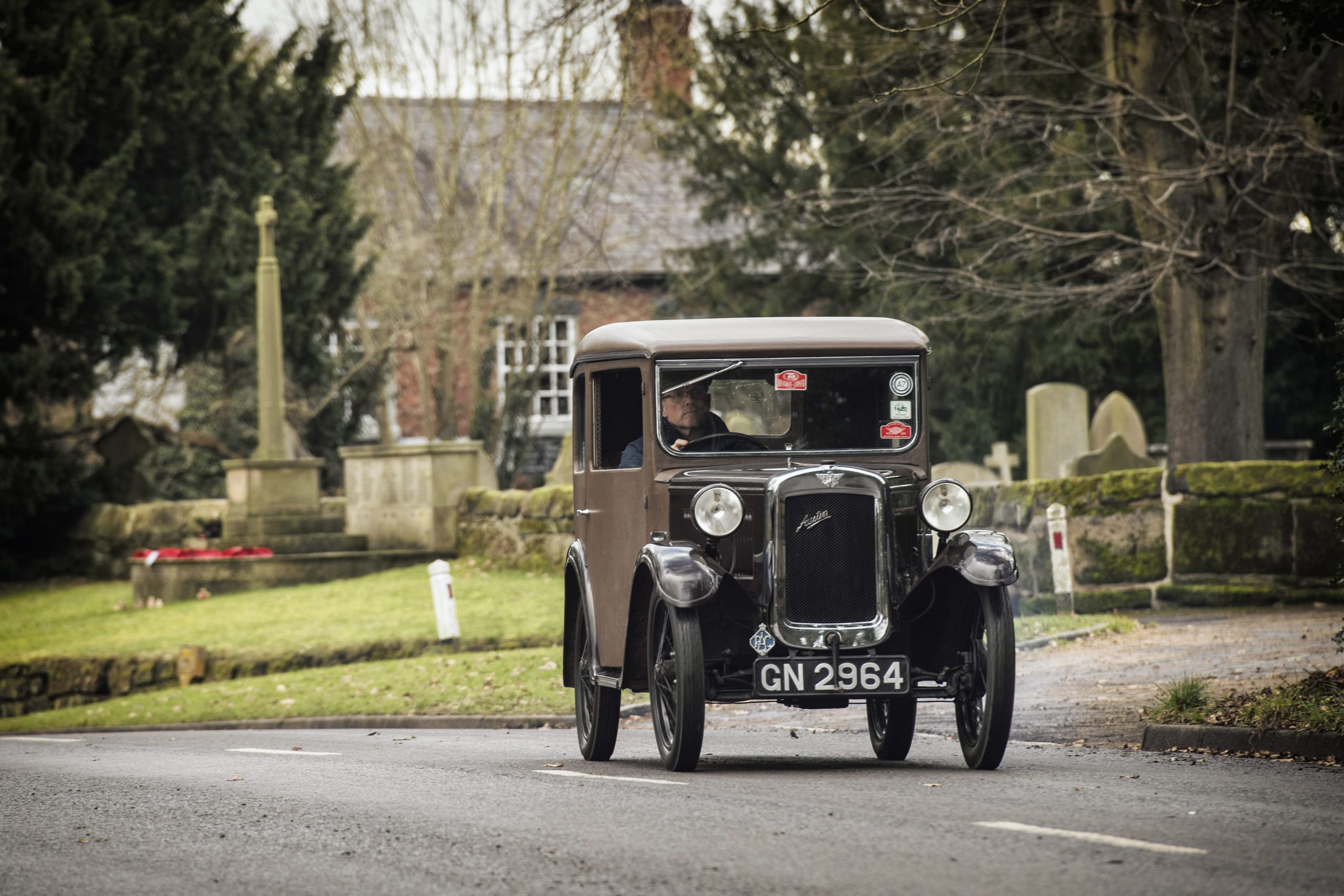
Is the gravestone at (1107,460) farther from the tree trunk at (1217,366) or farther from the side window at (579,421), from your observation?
the side window at (579,421)

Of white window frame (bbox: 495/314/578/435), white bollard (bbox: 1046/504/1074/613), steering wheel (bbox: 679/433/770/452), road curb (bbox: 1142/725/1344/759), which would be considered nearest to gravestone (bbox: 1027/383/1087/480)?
white bollard (bbox: 1046/504/1074/613)

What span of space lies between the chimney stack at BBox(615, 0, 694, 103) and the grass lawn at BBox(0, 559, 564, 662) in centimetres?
537

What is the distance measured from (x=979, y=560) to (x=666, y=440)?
1.78m

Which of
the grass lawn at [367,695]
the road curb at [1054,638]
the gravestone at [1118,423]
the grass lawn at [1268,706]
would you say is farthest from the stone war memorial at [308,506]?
the grass lawn at [1268,706]

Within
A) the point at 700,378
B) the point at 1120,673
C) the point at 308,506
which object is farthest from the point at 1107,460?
the point at 700,378

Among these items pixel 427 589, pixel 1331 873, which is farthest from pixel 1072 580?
pixel 1331 873

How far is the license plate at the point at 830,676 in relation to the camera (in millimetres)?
7895

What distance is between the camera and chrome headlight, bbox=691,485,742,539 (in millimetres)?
8117

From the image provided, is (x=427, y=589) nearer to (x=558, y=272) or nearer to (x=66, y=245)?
(x=66, y=245)

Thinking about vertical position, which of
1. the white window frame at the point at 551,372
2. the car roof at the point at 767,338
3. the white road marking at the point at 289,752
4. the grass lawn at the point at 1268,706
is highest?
the white window frame at the point at 551,372

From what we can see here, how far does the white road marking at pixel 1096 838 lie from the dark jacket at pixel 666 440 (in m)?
3.02

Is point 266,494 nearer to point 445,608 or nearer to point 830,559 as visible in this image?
point 445,608

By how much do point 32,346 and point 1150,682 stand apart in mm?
18057

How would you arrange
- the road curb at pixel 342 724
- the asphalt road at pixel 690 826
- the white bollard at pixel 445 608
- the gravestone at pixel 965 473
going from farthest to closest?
the gravestone at pixel 965 473 → the white bollard at pixel 445 608 → the road curb at pixel 342 724 → the asphalt road at pixel 690 826
